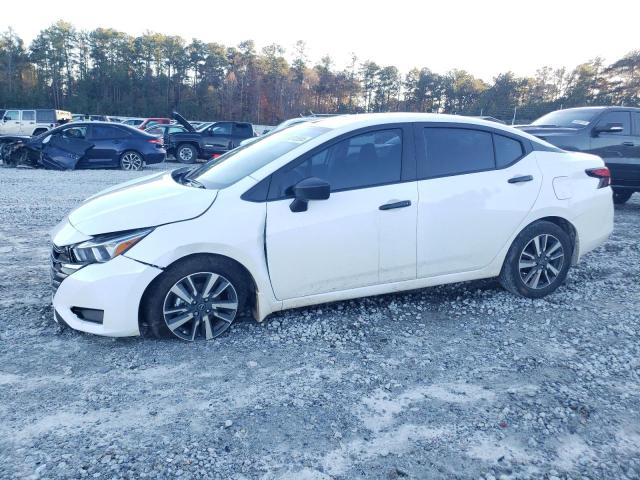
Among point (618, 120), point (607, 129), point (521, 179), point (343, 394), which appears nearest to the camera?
point (343, 394)

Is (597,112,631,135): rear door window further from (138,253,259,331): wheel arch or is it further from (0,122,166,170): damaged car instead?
(0,122,166,170): damaged car

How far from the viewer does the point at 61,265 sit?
3365 mm

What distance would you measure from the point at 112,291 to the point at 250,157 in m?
1.53

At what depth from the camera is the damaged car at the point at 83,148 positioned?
13055 millimetres

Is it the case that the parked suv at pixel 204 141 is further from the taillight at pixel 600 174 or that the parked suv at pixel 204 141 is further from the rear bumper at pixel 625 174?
the taillight at pixel 600 174

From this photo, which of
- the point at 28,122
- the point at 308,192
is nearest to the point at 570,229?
the point at 308,192

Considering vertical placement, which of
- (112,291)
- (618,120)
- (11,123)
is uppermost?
(11,123)

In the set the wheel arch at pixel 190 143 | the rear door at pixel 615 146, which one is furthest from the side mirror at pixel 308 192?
the wheel arch at pixel 190 143

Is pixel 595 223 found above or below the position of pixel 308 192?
below

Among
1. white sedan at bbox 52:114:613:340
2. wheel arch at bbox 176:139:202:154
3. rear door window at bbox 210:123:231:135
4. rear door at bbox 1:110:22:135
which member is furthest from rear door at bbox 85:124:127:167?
rear door at bbox 1:110:22:135

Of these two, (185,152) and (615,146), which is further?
(185,152)

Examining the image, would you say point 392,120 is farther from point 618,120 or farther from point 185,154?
point 185,154

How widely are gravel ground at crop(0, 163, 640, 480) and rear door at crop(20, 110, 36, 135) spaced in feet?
84.0

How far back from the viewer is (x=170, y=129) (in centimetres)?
1939
